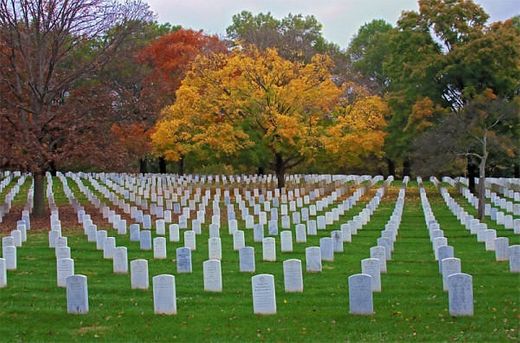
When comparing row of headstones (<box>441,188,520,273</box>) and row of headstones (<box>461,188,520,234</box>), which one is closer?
row of headstones (<box>441,188,520,273</box>)

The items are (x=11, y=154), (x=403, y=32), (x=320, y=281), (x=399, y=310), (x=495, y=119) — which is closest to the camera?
(x=399, y=310)

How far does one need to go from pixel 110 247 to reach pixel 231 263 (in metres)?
2.95

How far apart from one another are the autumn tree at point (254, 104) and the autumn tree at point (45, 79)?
687 cm

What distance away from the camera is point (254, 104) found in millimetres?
35469

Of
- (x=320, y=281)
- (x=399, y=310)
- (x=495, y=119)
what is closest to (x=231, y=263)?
(x=320, y=281)

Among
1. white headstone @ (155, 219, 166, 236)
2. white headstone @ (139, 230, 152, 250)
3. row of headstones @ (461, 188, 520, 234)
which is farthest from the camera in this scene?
white headstone @ (155, 219, 166, 236)

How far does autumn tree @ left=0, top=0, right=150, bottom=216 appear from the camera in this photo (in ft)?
87.9

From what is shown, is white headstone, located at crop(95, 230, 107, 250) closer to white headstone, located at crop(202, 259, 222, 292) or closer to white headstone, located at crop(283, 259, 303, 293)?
white headstone, located at crop(202, 259, 222, 292)

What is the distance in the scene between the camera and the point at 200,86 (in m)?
36.5

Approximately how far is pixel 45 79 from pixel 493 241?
1845 cm

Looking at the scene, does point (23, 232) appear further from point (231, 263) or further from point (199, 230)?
point (231, 263)

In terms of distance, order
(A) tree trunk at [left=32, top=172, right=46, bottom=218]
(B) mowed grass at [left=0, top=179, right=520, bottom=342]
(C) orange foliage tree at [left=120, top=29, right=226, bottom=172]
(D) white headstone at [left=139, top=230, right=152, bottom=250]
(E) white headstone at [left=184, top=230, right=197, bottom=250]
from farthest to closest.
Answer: (C) orange foliage tree at [left=120, top=29, right=226, bottom=172]
(A) tree trunk at [left=32, top=172, right=46, bottom=218]
(D) white headstone at [left=139, top=230, right=152, bottom=250]
(E) white headstone at [left=184, top=230, right=197, bottom=250]
(B) mowed grass at [left=0, top=179, right=520, bottom=342]

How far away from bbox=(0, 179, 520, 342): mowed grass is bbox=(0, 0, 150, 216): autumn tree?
9.87 m

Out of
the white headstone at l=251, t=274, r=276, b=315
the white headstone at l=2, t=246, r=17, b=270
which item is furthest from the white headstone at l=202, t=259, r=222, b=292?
the white headstone at l=2, t=246, r=17, b=270
